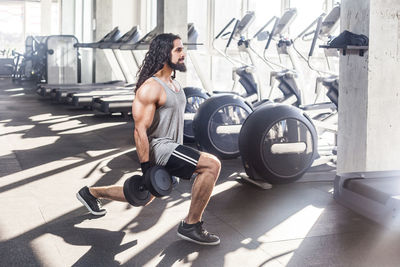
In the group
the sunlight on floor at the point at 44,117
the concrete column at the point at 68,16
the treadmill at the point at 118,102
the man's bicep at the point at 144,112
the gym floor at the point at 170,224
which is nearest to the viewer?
the gym floor at the point at 170,224

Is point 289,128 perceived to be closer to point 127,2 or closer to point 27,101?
point 27,101

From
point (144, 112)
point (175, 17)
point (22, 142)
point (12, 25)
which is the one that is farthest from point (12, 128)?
point (12, 25)

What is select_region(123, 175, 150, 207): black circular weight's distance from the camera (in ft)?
9.66

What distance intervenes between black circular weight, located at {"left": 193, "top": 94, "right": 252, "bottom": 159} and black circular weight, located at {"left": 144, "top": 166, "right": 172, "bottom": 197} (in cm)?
241

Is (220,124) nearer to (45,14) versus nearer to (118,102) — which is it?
(118,102)

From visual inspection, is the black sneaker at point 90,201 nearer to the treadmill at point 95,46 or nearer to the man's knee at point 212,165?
the man's knee at point 212,165

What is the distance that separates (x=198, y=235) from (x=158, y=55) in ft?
3.20

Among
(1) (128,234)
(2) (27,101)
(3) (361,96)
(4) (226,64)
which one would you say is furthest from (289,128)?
(2) (27,101)

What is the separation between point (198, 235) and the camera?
291cm

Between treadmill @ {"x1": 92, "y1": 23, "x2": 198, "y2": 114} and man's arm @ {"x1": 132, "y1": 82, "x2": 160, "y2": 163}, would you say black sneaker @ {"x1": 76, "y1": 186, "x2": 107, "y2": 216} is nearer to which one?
man's arm @ {"x1": 132, "y1": 82, "x2": 160, "y2": 163}

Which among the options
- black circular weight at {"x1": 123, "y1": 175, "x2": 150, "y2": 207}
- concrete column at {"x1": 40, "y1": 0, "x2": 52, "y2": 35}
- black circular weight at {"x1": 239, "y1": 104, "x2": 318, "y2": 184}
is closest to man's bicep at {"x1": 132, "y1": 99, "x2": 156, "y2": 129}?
black circular weight at {"x1": 123, "y1": 175, "x2": 150, "y2": 207}

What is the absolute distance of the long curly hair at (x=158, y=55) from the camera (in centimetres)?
292

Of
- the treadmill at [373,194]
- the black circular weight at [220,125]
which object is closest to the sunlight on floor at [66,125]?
the black circular weight at [220,125]

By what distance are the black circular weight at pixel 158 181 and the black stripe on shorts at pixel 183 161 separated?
91mm
